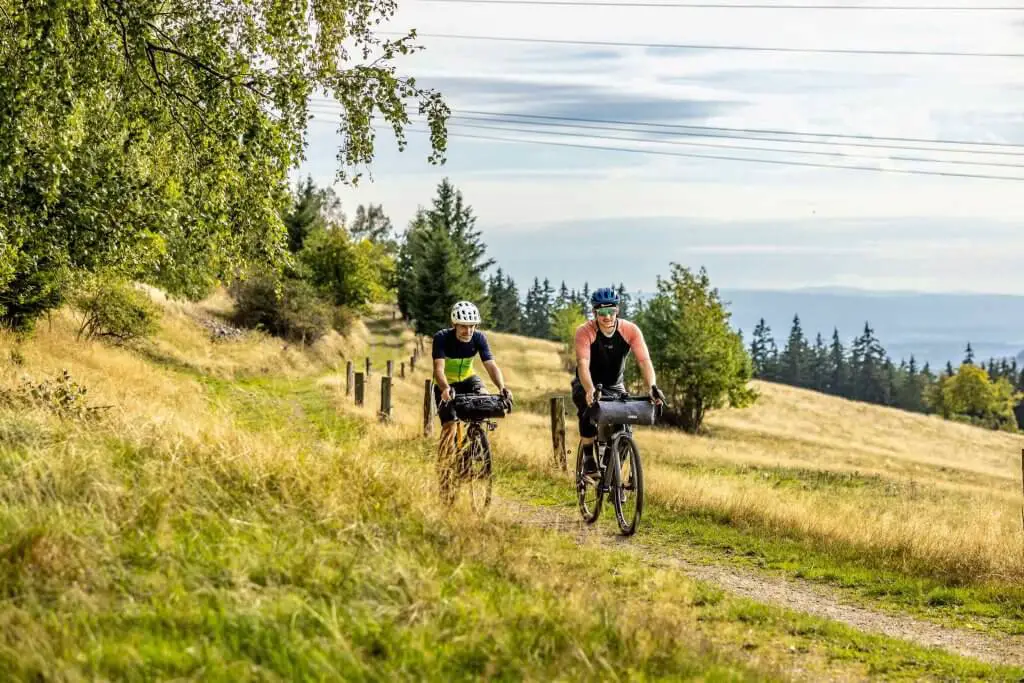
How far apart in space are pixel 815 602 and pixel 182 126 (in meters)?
9.31

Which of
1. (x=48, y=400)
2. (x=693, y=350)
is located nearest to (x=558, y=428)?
(x=48, y=400)

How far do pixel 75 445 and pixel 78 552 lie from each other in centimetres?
267

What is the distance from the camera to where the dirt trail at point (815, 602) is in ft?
23.5

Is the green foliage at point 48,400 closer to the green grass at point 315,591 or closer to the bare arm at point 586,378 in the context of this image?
the green grass at point 315,591

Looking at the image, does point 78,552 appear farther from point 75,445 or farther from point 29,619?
point 75,445

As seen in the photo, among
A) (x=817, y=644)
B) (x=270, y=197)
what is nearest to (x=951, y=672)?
(x=817, y=644)

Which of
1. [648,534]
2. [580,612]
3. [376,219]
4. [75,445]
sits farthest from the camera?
[376,219]

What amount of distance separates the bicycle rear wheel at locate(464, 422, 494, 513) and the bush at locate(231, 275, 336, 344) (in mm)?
37470

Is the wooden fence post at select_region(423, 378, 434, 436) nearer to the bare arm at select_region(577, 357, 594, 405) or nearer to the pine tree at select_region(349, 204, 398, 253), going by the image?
the bare arm at select_region(577, 357, 594, 405)

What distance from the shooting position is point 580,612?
502 cm

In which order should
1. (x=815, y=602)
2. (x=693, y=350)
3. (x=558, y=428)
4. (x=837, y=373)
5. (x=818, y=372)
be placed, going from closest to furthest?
(x=815, y=602) → (x=558, y=428) → (x=693, y=350) → (x=837, y=373) → (x=818, y=372)

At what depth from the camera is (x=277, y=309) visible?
45781 millimetres

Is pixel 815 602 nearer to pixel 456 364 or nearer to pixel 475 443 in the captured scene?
pixel 475 443

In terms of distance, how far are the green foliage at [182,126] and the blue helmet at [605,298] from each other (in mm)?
3905
